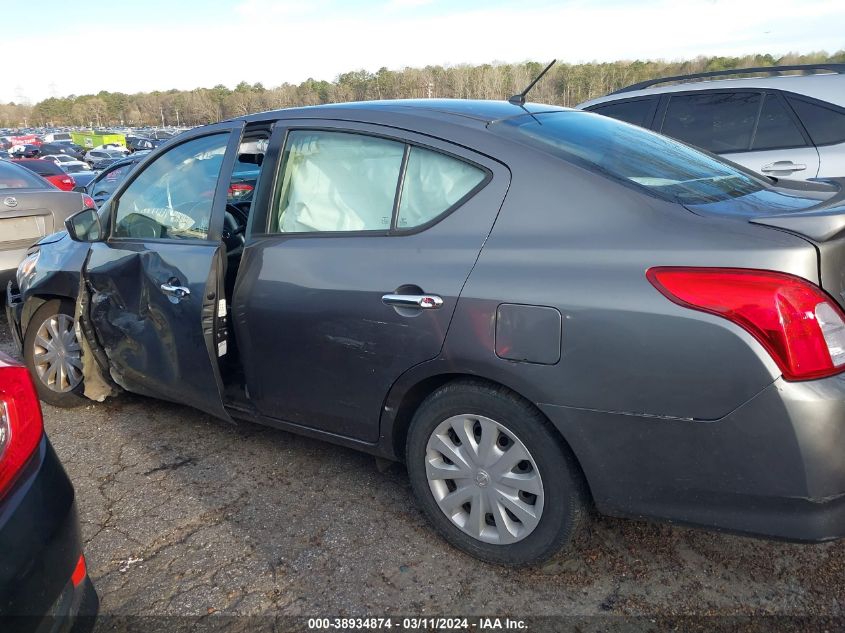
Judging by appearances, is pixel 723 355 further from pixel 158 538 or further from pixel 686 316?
pixel 158 538

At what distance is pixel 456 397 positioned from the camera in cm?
231

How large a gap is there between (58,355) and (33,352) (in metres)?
0.22

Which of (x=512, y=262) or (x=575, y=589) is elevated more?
(x=512, y=262)

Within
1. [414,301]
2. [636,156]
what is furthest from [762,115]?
[414,301]

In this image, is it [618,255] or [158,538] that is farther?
[158,538]

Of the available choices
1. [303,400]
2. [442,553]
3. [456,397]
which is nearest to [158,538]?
[303,400]

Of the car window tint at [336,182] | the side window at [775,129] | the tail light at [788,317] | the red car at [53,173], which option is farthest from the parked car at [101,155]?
the tail light at [788,317]

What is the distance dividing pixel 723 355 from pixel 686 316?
5.6 inches

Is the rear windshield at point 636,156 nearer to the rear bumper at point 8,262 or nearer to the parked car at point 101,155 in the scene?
the rear bumper at point 8,262

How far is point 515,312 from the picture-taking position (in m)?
2.11

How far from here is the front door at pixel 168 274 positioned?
302 cm

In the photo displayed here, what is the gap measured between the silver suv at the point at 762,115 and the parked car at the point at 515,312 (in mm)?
2391

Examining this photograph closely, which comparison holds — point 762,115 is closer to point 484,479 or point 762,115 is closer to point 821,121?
point 821,121

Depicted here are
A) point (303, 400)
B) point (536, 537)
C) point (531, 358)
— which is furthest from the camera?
point (303, 400)
